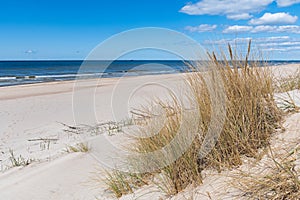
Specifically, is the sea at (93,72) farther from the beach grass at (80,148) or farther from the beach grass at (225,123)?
the beach grass at (80,148)

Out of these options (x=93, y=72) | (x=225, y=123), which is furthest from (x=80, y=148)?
(x=93, y=72)

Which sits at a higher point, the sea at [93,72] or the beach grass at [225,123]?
the sea at [93,72]

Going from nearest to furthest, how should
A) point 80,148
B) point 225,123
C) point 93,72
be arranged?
point 225,123, point 80,148, point 93,72

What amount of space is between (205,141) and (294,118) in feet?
3.50

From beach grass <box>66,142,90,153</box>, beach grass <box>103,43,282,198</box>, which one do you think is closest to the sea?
beach grass <box>103,43,282,198</box>

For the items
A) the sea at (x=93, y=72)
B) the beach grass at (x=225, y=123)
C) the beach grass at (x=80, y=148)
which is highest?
the sea at (x=93, y=72)

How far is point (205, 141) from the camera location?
3070 millimetres

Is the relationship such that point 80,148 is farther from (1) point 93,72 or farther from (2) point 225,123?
(1) point 93,72

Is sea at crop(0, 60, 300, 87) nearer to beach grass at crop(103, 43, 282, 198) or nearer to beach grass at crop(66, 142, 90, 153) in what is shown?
beach grass at crop(103, 43, 282, 198)

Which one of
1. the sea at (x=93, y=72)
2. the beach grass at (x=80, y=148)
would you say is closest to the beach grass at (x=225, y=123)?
the sea at (x=93, y=72)

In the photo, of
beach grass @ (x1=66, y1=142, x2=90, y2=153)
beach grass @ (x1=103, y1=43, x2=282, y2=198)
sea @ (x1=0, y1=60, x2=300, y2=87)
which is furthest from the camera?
beach grass @ (x1=66, y1=142, x2=90, y2=153)

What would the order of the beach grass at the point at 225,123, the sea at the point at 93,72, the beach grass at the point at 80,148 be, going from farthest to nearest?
the beach grass at the point at 80,148 < the sea at the point at 93,72 < the beach grass at the point at 225,123

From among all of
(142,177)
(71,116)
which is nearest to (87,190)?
(142,177)

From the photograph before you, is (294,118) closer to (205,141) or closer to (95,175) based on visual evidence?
(205,141)
